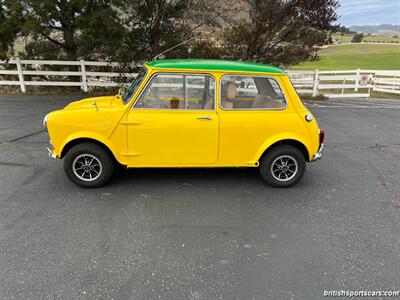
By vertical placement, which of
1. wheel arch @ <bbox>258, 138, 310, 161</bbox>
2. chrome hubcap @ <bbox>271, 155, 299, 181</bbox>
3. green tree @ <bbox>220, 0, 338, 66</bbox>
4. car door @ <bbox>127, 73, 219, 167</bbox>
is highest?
green tree @ <bbox>220, 0, 338, 66</bbox>

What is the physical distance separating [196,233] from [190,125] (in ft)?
4.82

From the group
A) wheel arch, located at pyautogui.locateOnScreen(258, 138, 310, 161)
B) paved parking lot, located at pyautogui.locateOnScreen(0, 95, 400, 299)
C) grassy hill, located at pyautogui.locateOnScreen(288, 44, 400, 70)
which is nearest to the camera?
paved parking lot, located at pyautogui.locateOnScreen(0, 95, 400, 299)

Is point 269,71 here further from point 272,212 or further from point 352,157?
point 352,157

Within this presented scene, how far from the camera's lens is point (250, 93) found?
4.27 m

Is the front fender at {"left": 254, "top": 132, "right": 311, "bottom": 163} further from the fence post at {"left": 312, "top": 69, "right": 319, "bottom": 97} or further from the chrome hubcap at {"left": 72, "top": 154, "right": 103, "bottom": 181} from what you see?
the fence post at {"left": 312, "top": 69, "right": 319, "bottom": 97}

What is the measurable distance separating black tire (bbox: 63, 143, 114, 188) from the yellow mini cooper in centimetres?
1

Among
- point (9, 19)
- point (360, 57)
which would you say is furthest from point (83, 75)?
point (360, 57)

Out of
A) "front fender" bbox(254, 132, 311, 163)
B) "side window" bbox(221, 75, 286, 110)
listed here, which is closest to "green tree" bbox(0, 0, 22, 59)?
"side window" bbox(221, 75, 286, 110)

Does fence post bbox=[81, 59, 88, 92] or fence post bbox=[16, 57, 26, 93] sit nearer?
fence post bbox=[16, 57, 26, 93]

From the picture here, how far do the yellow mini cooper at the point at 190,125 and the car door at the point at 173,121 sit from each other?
0.01 meters

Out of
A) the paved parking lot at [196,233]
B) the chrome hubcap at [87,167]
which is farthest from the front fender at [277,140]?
the chrome hubcap at [87,167]

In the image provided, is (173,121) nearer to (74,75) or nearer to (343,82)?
(74,75)

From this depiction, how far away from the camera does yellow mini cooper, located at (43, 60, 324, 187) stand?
12.7ft

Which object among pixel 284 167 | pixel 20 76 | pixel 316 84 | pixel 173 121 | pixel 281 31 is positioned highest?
pixel 281 31
